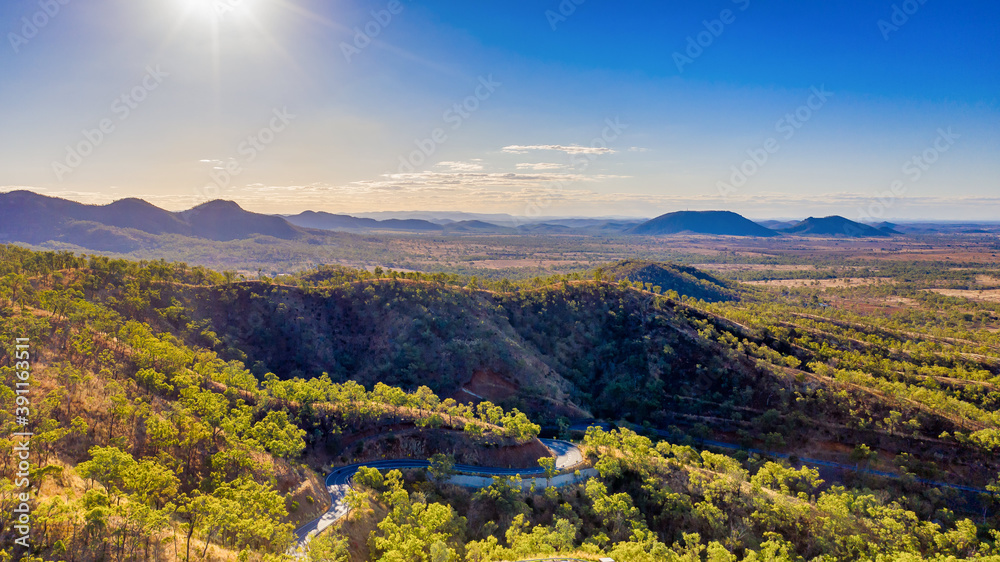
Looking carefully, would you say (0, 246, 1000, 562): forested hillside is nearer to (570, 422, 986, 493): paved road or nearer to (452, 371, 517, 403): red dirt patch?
(452, 371, 517, 403): red dirt patch

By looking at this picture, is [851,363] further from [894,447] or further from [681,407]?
[681,407]

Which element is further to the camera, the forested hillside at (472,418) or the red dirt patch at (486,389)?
the red dirt patch at (486,389)

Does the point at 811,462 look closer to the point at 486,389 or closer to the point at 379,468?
the point at 486,389

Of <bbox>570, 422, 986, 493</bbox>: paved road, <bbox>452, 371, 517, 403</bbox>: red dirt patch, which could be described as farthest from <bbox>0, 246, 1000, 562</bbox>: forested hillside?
<bbox>570, 422, 986, 493</bbox>: paved road

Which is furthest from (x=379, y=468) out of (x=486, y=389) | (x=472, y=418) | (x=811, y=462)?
(x=811, y=462)

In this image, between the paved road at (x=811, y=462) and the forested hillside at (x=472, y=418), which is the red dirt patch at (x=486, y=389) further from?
the paved road at (x=811, y=462)

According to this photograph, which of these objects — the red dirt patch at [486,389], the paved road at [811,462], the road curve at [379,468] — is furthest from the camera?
the red dirt patch at [486,389]

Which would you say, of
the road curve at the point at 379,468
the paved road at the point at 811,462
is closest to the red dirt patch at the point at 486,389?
the paved road at the point at 811,462
